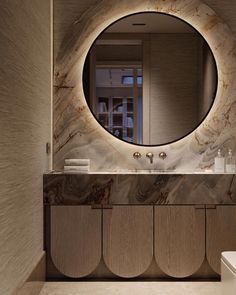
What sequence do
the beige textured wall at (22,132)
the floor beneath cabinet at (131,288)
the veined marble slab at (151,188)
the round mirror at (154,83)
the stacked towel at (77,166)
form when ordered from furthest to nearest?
the round mirror at (154,83)
the stacked towel at (77,166)
the veined marble slab at (151,188)
the floor beneath cabinet at (131,288)
the beige textured wall at (22,132)

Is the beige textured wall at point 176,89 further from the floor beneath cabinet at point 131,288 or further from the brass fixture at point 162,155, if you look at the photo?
the floor beneath cabinet at point 131,288

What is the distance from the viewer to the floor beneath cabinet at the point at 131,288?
2.95 metres

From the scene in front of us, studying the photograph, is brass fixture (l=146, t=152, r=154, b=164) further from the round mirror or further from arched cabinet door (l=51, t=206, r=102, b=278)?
arched cabinet door (l=51, t=206, r=102, b=278)

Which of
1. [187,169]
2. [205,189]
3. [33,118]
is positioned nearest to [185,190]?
[205,189]

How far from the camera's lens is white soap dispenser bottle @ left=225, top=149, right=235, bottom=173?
132 inches

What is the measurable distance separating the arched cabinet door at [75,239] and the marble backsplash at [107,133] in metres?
0.49

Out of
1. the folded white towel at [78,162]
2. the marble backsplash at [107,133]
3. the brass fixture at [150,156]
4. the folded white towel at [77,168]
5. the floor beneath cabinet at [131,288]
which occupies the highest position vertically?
the marble backsplash at [107,133]

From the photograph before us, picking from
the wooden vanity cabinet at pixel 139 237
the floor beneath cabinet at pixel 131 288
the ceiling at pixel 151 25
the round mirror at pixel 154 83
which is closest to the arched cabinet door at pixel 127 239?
the wooden vanity cabinet at pixel 139 237

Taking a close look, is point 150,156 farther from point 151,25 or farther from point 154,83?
point 151,25

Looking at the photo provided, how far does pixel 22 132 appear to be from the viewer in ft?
8.14

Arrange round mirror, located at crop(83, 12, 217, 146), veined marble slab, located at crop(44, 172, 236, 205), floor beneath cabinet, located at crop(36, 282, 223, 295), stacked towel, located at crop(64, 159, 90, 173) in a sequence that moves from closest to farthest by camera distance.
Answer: floor beneath cabinet, located at crop(36, 282, 223, 295) → veined marble slab, located at crop(44, 172, 236, 205) → stacked towel, located at crop(64, 159, 90, 173) → round mirror, located at crop(83, 12, 217, 146)

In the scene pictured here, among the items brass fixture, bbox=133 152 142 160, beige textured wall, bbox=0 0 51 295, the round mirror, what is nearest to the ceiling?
the round mirror

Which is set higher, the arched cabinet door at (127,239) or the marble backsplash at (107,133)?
the marble backsplash at (107,133)

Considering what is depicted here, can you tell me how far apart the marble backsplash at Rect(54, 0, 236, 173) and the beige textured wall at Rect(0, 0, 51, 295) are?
25cm
